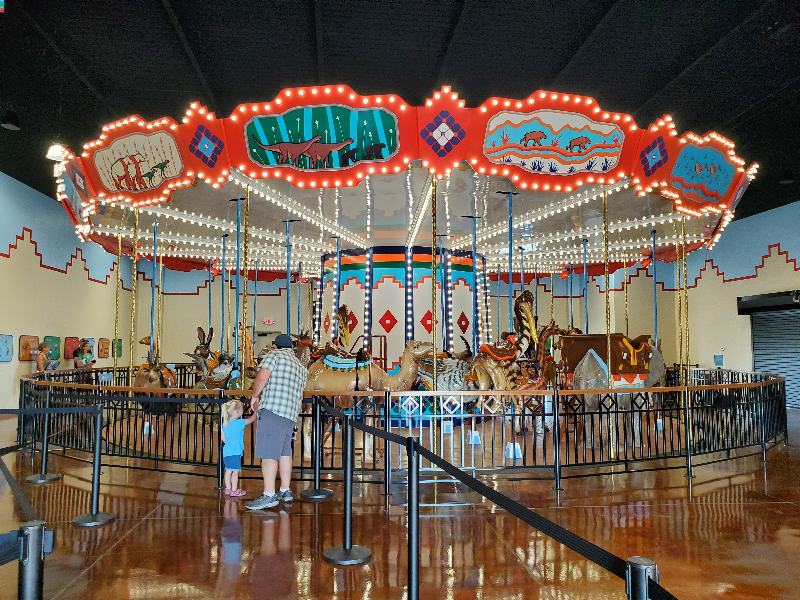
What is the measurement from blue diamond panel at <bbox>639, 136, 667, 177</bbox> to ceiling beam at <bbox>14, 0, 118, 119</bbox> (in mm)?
7504

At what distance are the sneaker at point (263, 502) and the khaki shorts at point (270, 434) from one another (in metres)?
0.33

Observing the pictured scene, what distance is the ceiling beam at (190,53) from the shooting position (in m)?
6.69

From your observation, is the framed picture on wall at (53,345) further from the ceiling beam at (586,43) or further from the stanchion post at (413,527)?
the stanchion post at (413,527)

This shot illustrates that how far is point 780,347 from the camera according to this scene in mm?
13141

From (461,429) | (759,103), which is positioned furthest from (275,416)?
(759,103)

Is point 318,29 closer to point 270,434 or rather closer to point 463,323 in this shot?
point 270,434

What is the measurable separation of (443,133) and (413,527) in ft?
15.1

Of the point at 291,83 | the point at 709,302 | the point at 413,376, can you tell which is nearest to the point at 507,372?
the point at 413,376

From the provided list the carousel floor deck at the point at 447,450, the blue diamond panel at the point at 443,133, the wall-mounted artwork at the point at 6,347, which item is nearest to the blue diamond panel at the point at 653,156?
the blue diamond panel at the point at 443,133

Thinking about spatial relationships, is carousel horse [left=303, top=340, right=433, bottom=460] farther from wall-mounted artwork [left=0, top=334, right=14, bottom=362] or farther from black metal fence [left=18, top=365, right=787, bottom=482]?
wall-mounted artwork [left=0, top=334, right=14, bottom=362]

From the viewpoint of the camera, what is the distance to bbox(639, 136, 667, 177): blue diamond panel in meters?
6.66

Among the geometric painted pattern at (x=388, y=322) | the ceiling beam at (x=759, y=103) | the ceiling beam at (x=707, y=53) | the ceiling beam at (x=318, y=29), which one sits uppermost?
the ceiling beam at (x=318, y=29)

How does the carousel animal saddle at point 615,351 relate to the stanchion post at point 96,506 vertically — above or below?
above

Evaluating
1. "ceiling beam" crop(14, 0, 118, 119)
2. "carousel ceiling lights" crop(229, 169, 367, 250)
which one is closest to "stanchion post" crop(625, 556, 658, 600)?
"carousel ceiling lights" crop(229, 169, 367, 250)
